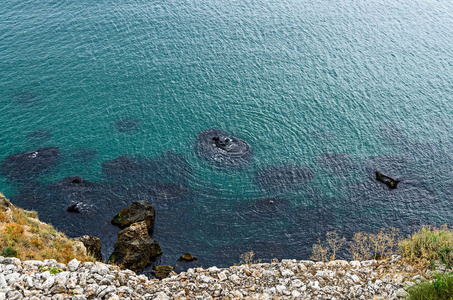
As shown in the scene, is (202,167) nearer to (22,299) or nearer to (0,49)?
(22,299)

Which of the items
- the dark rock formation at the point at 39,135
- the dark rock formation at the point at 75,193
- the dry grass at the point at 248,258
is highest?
the dark rock formation at the point at 39,135

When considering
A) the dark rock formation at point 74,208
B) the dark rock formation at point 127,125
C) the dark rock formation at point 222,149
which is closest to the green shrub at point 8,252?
the dark rock formation at point 74,208

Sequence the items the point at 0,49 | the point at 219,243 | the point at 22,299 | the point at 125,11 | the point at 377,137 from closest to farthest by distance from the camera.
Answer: the point at 22,299 < the point at 219,243 < the point at 377,137 < the point at 0,49 < the point at 125,11

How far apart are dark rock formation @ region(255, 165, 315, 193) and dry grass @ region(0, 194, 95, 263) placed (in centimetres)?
3103

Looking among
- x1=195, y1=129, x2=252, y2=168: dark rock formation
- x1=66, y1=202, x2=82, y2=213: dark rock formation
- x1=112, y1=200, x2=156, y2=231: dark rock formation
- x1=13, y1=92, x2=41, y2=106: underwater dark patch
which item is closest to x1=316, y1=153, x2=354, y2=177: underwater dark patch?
x1=195, y1=129, x2=252, y2=168: dark rock formation

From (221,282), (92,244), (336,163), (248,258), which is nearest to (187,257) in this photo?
(248,258)

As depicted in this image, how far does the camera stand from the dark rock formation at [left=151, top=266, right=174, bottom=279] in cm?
4512

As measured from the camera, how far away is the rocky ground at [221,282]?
26.6 meters

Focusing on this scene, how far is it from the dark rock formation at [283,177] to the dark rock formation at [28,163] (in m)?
35.0

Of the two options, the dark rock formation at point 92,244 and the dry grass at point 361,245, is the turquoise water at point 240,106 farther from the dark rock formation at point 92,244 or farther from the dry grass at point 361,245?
the dark rock formation at point 92,244

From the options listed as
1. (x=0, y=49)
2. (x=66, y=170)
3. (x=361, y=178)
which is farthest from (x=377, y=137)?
(x=0, y=49)

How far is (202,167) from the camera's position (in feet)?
204

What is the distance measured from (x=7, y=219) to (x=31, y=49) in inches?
2457

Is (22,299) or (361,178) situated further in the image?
(361,178)
